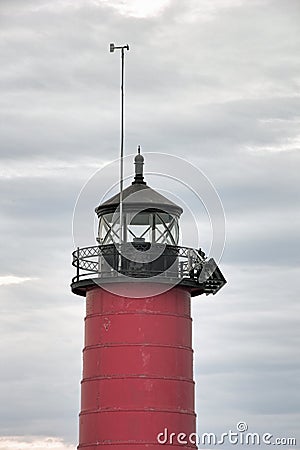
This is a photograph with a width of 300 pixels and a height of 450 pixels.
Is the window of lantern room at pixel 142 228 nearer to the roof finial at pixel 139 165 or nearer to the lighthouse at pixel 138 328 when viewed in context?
the lighthouse at pixel 138 328

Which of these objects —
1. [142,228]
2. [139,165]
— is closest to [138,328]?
[142,228]

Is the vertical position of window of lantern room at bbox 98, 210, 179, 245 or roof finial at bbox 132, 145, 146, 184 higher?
roof finial at bbox 132, 145, 146, 184

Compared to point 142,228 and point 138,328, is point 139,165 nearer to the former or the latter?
point 142,228

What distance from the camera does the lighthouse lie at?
2955 centimetres

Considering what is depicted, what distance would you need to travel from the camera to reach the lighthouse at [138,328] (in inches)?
1163

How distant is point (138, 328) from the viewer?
98.5 feet

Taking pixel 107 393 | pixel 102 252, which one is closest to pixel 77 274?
pixel 102 252

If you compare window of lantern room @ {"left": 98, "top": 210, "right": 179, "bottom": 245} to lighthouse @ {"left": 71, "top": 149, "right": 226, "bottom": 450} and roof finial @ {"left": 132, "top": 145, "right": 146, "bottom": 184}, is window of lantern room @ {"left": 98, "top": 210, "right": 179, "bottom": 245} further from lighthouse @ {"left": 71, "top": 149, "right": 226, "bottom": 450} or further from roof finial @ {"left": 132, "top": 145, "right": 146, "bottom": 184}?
roof finial @ {"left": 132, "top": 145, "right": 146, "bottom": 184}

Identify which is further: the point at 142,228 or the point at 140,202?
the point at 142,228

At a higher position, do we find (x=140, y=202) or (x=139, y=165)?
(x=139, y=165)

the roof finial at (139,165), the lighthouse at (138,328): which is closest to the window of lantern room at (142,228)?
the lighthouse at (138,328)

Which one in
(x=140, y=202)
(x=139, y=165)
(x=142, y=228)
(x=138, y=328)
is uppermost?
(x=139, y=165)

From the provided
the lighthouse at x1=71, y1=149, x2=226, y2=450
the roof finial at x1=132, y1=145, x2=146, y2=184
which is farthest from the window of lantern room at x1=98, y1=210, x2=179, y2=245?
the roof finial at x1=132, y1=145, x2=146, y2=184

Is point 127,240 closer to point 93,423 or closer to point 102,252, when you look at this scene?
point 102,252
